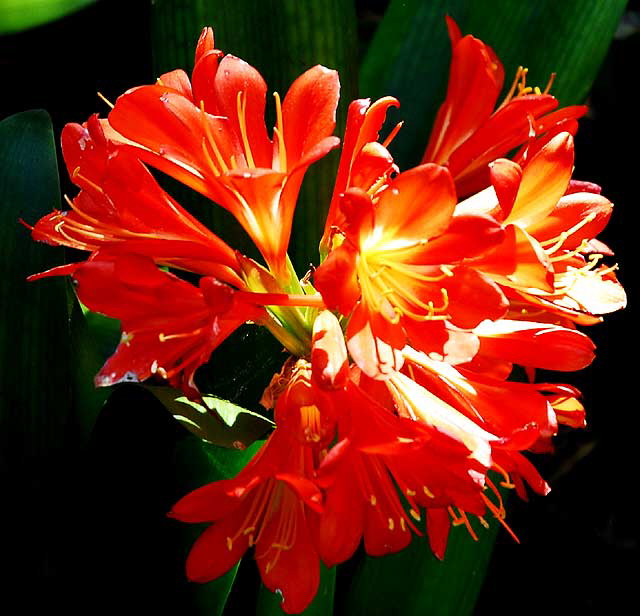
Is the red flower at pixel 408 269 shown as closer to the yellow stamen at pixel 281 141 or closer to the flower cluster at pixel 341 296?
the flower cluster at pixel 341 296

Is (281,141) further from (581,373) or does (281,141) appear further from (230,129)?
(581,373)

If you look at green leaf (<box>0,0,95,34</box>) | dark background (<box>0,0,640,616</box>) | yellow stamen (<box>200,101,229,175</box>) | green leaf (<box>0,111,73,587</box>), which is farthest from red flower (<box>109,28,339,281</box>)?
dark background (<box>0,0,640,616</box>)

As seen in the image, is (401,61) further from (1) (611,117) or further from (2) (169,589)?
(2) (169,589)

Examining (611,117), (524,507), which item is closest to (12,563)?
(524,507)

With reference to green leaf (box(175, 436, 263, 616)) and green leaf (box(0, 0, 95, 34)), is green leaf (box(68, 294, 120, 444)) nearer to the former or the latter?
green leaf (box(175, 436, 263, 616))

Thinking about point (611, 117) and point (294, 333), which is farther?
point (611, 117)

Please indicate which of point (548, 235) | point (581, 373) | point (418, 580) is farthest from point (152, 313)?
point (581, 373)
